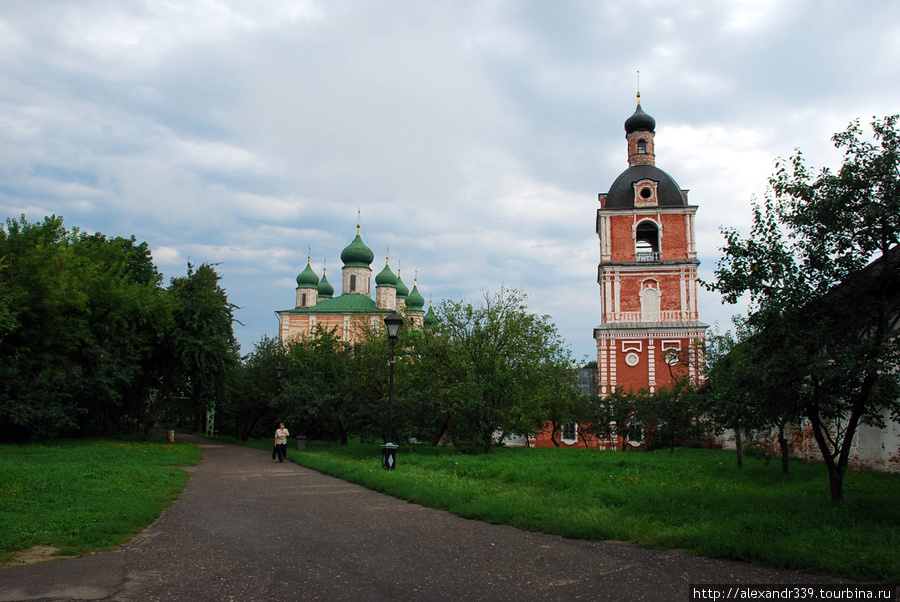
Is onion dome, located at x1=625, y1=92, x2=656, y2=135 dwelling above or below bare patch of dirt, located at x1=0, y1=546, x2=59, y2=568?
above

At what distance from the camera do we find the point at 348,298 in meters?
66.5

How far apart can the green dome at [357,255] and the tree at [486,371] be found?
1769 inches

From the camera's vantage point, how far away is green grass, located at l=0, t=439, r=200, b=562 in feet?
24.0

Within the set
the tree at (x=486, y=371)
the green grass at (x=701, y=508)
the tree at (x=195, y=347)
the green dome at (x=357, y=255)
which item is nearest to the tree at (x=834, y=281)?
the green grass at (x=701, y=508)

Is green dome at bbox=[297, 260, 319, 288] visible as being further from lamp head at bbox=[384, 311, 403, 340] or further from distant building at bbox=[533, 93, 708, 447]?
lamp head at bbox=[384, 311, 403, 340]

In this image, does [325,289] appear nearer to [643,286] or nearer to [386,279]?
[386,279]

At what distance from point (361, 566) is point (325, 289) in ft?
222

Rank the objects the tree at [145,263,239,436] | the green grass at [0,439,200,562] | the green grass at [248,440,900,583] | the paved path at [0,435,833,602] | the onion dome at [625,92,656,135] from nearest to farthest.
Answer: the paved path at [0,435,833,602], the green grass at [248,440,900,583], the green grass at [0,439,200,562], the tree at [145,263,239,436], the onion dome at [625,92,656,135]

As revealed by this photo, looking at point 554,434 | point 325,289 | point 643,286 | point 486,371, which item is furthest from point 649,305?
point 325,289

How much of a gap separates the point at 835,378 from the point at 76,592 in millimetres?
8613

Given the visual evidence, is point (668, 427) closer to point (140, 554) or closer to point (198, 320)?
point (198, 320)

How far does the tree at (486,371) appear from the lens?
73.9ft

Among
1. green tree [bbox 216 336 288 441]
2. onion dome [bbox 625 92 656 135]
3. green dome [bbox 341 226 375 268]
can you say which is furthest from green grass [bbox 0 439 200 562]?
green dome [bbox 341 226 375 268]

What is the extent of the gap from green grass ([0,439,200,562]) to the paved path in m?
0.45
